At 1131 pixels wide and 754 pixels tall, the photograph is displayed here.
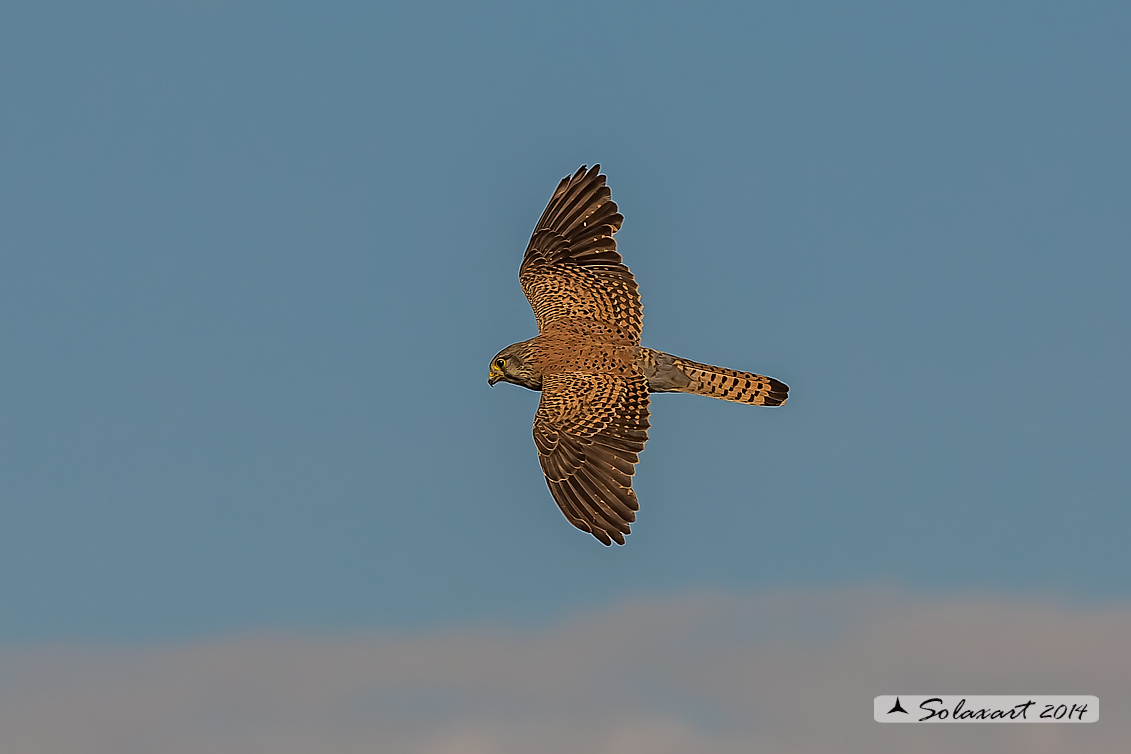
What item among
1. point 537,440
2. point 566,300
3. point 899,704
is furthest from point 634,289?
point 899,704

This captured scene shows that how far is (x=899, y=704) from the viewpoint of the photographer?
24.6 metres

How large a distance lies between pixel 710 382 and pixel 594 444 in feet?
8.18

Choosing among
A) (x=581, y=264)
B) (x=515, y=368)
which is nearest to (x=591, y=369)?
(x=515, y=368)

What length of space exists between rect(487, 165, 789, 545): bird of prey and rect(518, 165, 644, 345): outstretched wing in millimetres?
15

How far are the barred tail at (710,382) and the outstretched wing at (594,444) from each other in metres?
0.57

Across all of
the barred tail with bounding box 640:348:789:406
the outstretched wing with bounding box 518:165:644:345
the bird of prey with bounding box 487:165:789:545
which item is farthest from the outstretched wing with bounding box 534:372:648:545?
the outstretched wing with bounding box 518:165:644:345

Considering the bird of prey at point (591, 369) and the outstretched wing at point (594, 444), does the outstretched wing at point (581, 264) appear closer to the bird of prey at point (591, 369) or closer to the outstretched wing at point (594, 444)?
the bird of prey at point (591, 369)

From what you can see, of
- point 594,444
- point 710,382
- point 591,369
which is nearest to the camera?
point 594,444

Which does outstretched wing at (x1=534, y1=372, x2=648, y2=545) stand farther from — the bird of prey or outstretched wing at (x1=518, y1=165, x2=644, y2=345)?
outstretched wing at (x1=518, y1=165, x2=644, y2=345)

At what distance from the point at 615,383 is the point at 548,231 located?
156 inches

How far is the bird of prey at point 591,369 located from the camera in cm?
2139

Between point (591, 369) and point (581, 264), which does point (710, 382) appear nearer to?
point (591, 369)

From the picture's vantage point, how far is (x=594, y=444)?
21672 mm

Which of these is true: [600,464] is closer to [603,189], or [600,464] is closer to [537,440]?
[537,440]
